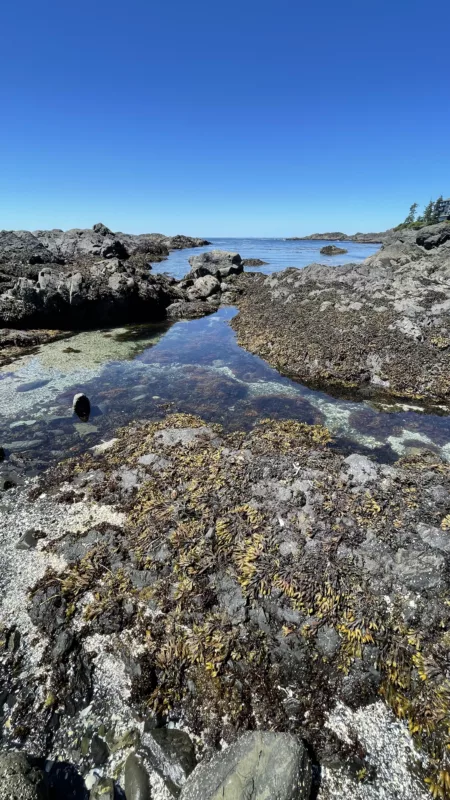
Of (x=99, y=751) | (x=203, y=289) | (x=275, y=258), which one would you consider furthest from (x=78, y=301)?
(x=275, y=258)

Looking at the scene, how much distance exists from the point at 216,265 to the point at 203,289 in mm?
11480

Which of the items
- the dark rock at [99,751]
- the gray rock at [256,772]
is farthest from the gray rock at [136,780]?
the gray rock at [256,772]

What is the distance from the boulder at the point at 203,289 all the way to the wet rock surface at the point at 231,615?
26.8m

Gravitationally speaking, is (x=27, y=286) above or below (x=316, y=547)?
above

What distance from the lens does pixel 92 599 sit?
20.0 feet

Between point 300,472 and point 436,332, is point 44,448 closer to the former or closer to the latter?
point 300,472

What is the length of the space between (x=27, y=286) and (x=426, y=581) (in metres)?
24.3

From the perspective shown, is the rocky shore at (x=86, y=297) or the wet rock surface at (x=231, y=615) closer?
the wet rock surface at (x=231, y=615)

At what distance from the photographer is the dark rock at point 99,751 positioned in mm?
4154

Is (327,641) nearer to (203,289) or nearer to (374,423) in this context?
(374,423)

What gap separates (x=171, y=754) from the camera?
4.19 metres

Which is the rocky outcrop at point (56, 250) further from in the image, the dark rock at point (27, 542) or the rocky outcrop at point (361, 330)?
the dark rock at point (27, 542)

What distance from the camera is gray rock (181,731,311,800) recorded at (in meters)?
3.57

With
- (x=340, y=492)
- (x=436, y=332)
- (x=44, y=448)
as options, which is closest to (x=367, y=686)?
(x=340, y=492)
